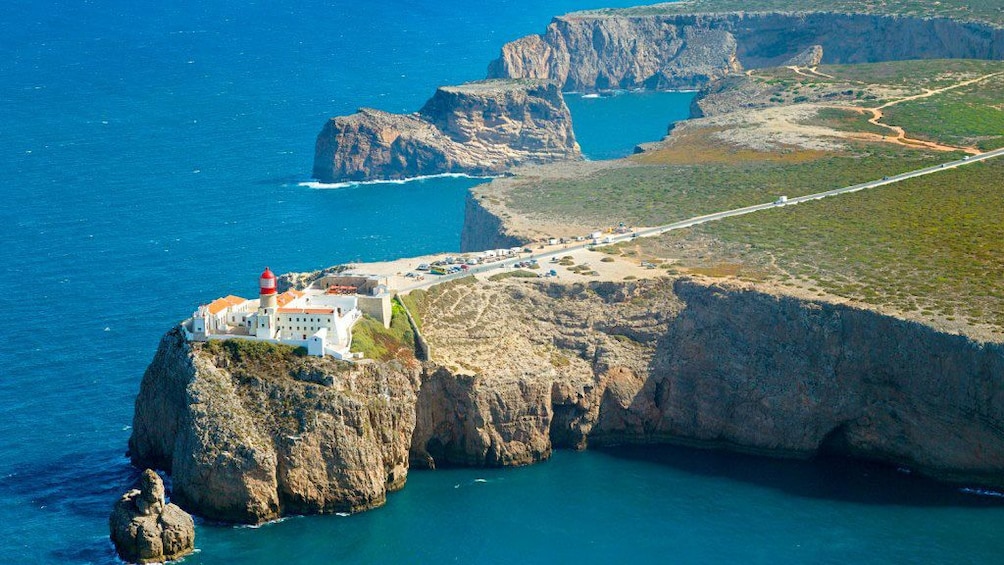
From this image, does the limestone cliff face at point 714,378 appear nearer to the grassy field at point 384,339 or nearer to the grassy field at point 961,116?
the grassy field at point 384,339

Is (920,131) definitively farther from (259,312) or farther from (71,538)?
(71,538)

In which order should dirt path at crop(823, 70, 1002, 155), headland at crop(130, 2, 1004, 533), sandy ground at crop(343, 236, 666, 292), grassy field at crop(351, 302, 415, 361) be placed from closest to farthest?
headland at crop(130, 2, 1004, 533)
grassy field at crop(351, 302, 415, 361)
sandy ground at crop(343, 236, 666, 292)
dirt path at crop(823, 70, 1002, 155)

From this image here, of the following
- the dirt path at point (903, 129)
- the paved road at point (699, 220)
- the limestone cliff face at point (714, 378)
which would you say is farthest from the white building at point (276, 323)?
the dirt path at point (903, 129)

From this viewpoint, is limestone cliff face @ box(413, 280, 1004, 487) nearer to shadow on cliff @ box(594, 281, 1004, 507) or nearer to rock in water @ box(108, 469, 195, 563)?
shadow on cliff @ box(594, 281, 1004, 507)

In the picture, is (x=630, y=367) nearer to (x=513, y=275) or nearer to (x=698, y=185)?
(x=513, y=275)

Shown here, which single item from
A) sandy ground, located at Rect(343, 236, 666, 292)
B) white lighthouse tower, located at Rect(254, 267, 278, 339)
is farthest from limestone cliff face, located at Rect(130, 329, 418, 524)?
sandy ground, located at Rect(343, 236, 666, 292)
